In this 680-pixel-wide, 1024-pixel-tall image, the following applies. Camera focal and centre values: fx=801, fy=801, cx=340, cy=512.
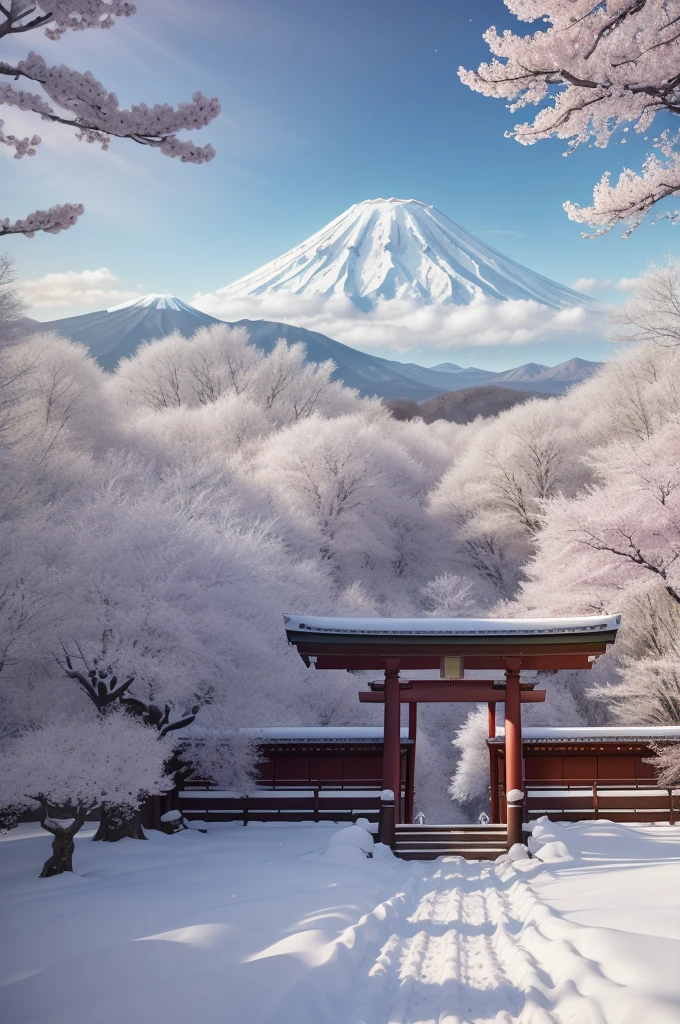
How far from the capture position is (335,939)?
22.0 ft

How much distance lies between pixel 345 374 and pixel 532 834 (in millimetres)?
111943

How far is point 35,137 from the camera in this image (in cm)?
749

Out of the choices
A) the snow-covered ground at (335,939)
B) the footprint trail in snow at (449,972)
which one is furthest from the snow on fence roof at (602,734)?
the footprint trail in snow at (449,972)

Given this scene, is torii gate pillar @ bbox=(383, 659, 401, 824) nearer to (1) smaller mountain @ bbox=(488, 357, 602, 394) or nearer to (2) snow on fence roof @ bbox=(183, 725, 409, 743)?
(2) snow on fence roof @ bbox=(183, 725, 409, 743)

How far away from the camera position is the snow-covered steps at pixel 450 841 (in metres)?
13.0

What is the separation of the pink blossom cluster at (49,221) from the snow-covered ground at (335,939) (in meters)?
5.93

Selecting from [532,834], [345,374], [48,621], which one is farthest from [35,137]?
[345,374]

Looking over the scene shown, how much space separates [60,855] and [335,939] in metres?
4.74

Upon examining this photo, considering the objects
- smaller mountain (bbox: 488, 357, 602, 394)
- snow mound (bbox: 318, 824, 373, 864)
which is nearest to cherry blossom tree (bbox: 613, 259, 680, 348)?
snow mound (bbox: 318, 824, 373, 864)

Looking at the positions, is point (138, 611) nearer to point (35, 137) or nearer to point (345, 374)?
point (35, 137)

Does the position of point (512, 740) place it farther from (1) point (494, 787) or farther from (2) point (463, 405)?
(2) point (463, 405)

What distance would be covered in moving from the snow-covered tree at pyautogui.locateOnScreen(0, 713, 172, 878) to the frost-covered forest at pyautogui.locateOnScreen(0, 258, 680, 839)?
0.04 metres

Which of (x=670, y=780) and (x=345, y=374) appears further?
(x=345, y=374)

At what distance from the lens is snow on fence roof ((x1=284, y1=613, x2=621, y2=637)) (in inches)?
504
